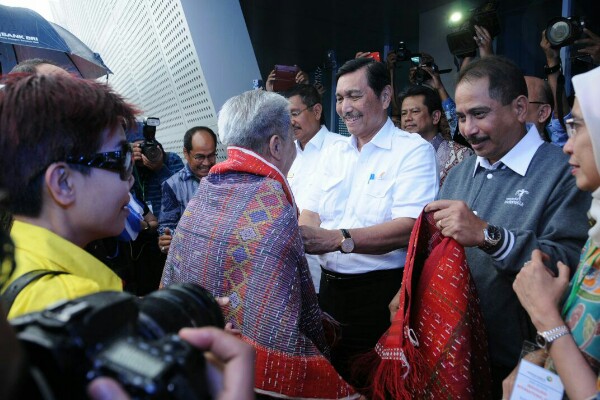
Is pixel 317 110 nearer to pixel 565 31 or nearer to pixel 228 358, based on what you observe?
pixel 565 31

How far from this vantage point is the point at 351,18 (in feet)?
26.0

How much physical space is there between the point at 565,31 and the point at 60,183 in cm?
348

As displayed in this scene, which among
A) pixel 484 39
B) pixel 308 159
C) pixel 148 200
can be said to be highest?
pixel 484 39

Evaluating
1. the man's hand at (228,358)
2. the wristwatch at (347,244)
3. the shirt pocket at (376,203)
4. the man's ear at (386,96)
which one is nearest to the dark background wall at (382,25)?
the man's ear at (386,96)

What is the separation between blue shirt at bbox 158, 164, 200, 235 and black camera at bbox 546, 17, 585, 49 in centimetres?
289

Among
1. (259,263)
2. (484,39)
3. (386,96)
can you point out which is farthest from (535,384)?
(484,39)

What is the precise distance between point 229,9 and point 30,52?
2028 mm

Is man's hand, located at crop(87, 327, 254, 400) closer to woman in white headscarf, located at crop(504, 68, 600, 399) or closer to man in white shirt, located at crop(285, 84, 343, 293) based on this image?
woman in white headscarf, located at crop(504, 68, 600, 399)

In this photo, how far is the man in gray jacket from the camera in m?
1.50

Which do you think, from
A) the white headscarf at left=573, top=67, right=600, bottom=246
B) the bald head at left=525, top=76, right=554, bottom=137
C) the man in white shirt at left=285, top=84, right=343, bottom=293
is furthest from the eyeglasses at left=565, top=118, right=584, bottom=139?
the man in white shirt at left=285, top=84, right=343, bottom=293

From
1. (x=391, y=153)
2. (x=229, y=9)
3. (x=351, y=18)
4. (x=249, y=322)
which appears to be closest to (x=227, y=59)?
(x=229, y=9)

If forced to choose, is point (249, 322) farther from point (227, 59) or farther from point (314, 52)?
point (314, 52)

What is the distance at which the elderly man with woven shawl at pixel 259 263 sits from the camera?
4.49ft

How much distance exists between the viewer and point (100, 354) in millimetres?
512
